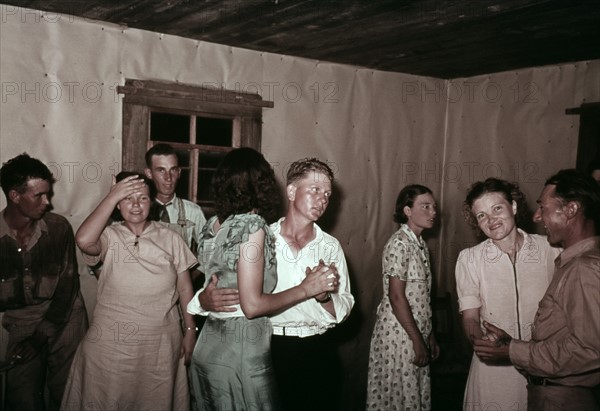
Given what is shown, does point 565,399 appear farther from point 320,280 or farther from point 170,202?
point 170,202

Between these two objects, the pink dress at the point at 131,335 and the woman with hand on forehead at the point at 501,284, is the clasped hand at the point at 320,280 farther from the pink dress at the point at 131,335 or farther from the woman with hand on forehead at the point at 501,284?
the pink dress at the point at 131,335

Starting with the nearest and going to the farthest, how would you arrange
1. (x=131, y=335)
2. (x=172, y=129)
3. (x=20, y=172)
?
(x=131, y=335) < (x=20, y=172) < (x=172, y=129)

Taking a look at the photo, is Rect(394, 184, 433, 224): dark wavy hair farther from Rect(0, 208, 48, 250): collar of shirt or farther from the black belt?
Rect(0, 208, 48, 250): collar of shirt

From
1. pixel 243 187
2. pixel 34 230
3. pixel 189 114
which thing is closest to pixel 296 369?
pixel 243 187

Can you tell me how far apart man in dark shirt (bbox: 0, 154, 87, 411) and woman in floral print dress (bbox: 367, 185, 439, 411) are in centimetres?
215

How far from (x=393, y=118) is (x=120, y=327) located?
3.61 m

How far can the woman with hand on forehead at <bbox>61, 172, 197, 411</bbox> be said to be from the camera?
2.88 meters

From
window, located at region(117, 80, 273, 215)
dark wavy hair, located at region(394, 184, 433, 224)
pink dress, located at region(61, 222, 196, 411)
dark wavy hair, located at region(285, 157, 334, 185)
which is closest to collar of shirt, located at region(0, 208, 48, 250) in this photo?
pink dress, located at region(61, 222, 196, 411)

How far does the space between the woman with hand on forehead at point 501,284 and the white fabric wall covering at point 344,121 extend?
2.28 meters

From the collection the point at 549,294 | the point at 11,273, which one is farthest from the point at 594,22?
the point at 11,273

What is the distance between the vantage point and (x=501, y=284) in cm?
268

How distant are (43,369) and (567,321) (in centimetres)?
320

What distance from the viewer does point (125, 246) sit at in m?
2.99

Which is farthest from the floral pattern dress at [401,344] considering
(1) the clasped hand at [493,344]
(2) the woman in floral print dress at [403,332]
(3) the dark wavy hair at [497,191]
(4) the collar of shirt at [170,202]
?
(4) the collar of shirt at [170,202]
